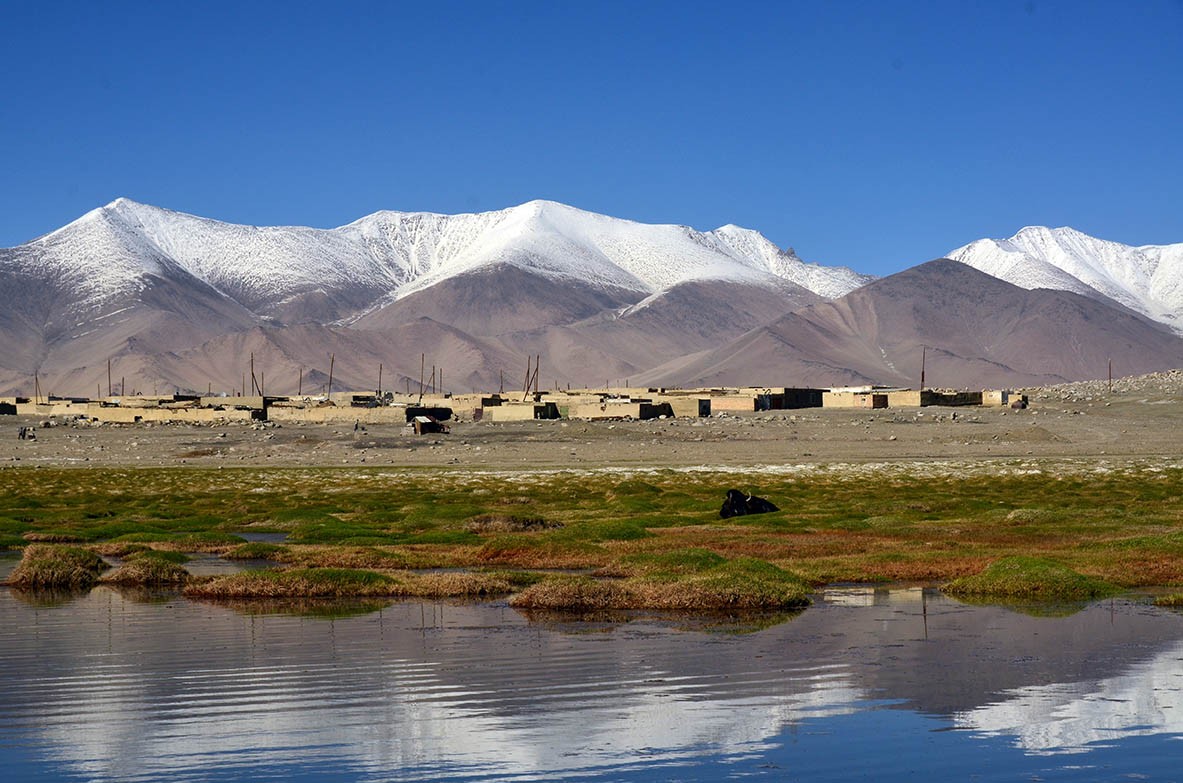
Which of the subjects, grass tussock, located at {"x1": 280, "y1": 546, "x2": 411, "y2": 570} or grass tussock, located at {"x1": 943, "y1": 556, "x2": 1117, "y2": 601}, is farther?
grass tussock, located at {"x1": 280, "y1": 546, "x2": 411, "y2": 570}

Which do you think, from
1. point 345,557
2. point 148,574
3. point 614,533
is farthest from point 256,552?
point 614,533

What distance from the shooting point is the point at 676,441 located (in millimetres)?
103250

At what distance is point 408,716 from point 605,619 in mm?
8419

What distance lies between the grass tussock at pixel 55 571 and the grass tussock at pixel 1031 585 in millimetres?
18092

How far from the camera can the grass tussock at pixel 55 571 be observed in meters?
31.2

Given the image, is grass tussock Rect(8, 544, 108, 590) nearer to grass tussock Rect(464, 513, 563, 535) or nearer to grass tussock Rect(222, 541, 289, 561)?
grass tussock Rect(222, 541, 289, 561)

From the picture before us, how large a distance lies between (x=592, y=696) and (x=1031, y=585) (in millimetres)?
12652

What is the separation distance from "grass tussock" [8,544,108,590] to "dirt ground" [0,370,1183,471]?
4890cm

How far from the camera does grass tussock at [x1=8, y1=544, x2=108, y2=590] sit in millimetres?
31250

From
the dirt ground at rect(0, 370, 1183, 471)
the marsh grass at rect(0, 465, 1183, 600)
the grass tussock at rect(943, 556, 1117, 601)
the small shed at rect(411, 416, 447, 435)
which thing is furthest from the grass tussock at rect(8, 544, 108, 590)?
the small shed at rect(411, 416, 447, 435)

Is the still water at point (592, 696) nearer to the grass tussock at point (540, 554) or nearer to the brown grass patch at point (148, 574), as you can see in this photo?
the brown grass patch at point (148, 574)

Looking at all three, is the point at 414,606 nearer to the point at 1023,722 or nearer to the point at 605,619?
the point at 605,619

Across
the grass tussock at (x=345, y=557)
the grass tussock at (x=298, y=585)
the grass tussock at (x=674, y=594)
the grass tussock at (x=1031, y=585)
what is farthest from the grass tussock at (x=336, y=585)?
the grass tussock at (x=1031, y=585)

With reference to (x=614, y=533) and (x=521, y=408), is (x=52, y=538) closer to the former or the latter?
(x=614, y=533)
